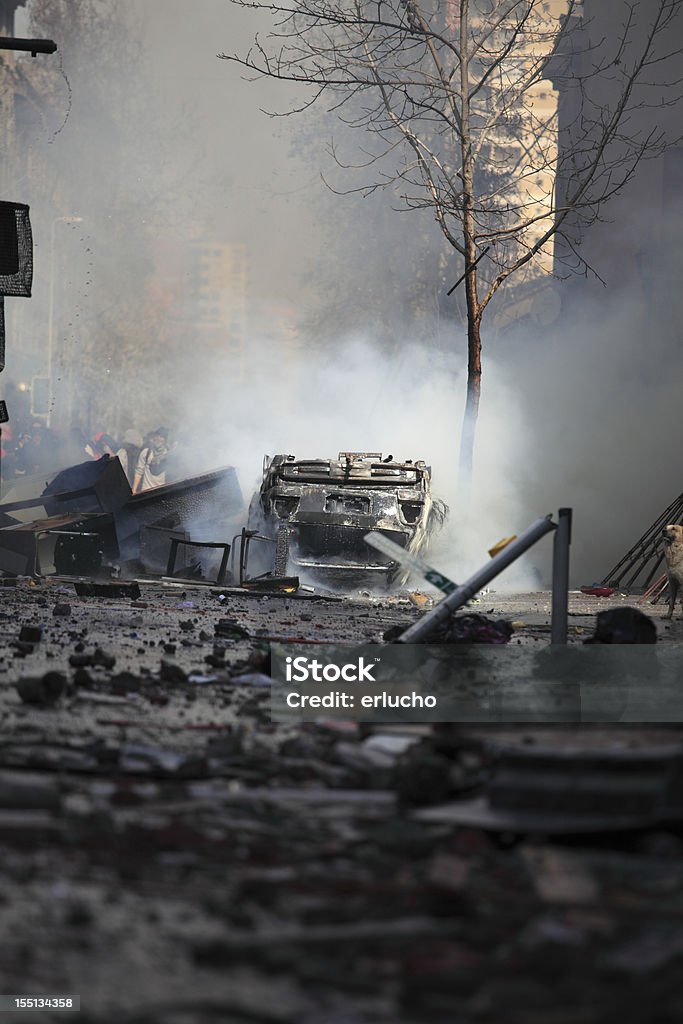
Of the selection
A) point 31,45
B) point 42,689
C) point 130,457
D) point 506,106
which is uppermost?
point 506,106

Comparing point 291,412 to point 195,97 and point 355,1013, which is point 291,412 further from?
point 355,1013

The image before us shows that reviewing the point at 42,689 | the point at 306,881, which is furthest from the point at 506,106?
the point at 306,881

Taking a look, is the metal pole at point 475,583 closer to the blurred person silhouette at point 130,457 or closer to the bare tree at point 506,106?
the bare tree at point 506,106

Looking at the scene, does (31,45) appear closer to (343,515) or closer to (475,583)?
(343,515)

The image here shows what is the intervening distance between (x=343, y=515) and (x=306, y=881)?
424 inches

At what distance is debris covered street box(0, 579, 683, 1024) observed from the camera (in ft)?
8.79

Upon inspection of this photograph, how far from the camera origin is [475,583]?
6.82m

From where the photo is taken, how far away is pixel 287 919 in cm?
307

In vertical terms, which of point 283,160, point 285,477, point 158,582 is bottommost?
point 158,582

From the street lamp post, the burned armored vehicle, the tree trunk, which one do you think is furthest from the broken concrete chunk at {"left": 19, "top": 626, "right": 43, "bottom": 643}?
the street lamp post

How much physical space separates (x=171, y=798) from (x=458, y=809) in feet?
2.84

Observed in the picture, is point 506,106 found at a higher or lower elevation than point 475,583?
higher

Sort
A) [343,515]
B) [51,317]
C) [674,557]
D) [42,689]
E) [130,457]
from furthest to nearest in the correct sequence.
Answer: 1. [51,317]
2. [130,457]
3. [343,515]
4. [674,557]
5. [42,689]

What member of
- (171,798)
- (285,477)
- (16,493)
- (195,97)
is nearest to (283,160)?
(195,97)
